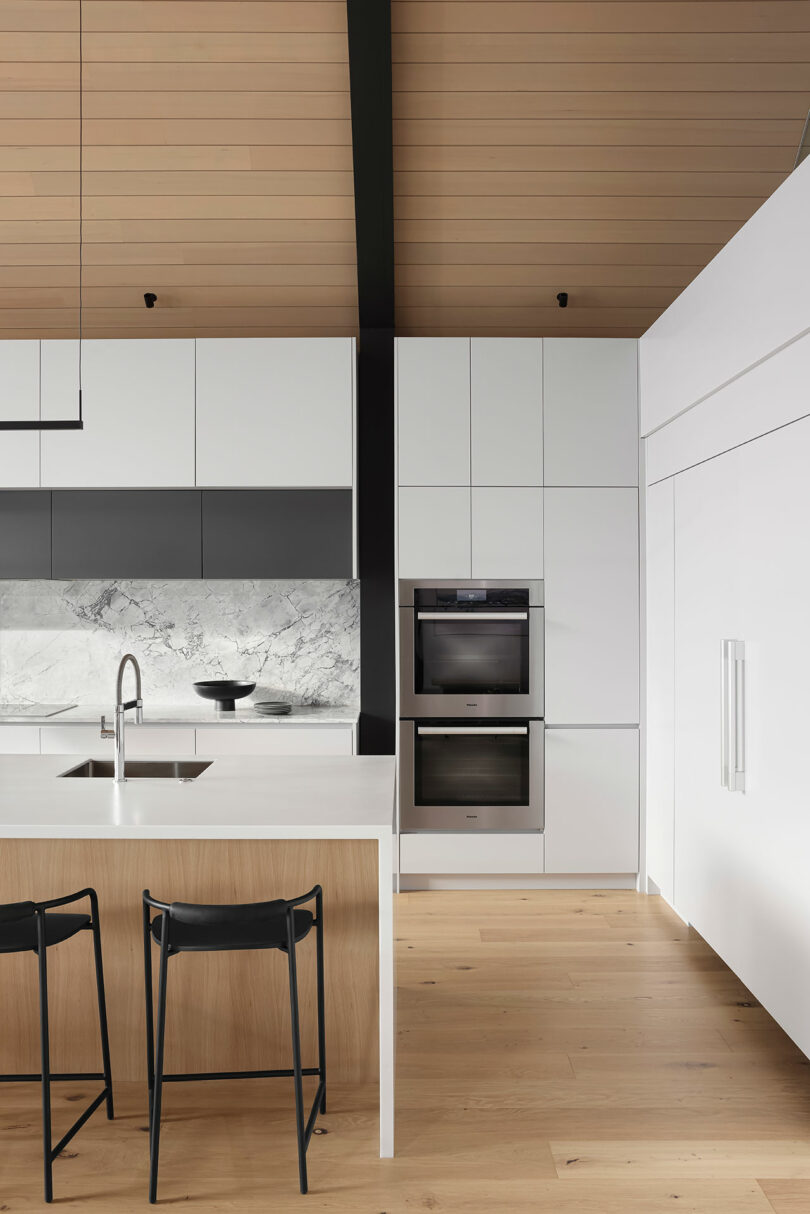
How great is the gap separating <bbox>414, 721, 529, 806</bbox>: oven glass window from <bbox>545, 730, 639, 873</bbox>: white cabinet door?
0.14 meters

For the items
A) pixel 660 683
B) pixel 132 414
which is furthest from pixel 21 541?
pixel 660 683

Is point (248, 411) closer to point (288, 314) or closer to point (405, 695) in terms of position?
point (288, 314)

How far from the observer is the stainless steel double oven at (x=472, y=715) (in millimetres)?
4172

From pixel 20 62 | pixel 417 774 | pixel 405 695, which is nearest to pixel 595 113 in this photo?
pixel 20 62

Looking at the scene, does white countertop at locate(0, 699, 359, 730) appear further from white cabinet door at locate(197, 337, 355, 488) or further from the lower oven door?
white cabinet door at locate(197, 337, 355, 488)

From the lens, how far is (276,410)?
163 inches

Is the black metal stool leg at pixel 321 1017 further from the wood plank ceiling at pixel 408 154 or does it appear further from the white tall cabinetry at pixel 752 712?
the wood plank ceiling at pixel 408 154

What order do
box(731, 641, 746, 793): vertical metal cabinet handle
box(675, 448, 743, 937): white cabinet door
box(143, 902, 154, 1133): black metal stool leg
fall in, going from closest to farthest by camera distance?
box(143, 902, 154, 1133): black metal stool leg
box(731, 641, 746, 793): vertical metal cabinet handle
box(675, 448, 743, 937): white cabinet door

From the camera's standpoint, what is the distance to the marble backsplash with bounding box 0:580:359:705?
15.6 feet

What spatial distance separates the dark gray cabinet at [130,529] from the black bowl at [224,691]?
561 millimetres

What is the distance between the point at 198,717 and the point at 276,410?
149cm

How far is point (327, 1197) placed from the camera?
207 centimetres

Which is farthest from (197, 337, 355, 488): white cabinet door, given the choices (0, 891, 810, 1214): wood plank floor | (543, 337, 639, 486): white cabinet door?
(0, 891, 810, 1214): wood plank floor

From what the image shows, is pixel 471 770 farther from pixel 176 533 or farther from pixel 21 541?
pixel 21 541
